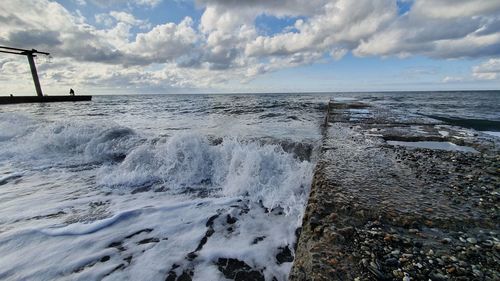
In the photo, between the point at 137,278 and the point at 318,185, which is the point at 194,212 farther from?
the point at 318,185

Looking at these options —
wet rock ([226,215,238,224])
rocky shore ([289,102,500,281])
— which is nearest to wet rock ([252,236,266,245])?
wet rock ([226,215,238,224])

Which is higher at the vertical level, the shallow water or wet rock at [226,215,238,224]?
the shallow water

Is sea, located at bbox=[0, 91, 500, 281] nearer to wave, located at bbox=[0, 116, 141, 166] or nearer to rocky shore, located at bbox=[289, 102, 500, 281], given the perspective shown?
wave, located at bbox=[0, 116, 141, 166]

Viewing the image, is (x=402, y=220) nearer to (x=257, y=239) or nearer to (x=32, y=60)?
(x=257, y=239)

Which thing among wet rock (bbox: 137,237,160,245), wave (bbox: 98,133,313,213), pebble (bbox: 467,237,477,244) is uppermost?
pebble (bbox: 467,237,477,244)

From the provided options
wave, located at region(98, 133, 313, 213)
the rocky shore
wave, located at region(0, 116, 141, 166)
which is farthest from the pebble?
wave, located at region(0, 116, 141, 166)

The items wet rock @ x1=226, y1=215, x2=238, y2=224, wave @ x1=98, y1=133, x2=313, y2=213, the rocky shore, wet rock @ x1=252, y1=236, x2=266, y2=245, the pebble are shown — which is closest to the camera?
the rocky shore

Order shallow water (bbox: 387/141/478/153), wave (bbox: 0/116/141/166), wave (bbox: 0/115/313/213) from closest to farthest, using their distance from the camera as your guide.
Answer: wave (bbox: 0/115/313/213), shallow water (bbox: 387/141/478/153), wave (bbox: 0/116/141/166)

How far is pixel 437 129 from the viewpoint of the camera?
7398mm

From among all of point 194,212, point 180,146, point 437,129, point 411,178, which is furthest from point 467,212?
point 437,129

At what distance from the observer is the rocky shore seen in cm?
168

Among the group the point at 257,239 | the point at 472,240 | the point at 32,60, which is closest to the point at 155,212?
the point at 257,239

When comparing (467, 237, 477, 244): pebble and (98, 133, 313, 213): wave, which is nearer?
(467, 237, 477, 244): pebble

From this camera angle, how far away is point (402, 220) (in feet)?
7.31
